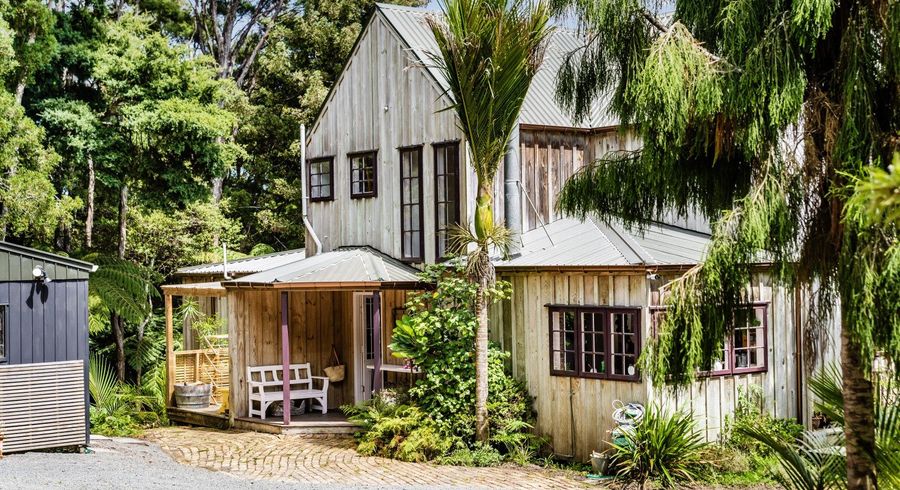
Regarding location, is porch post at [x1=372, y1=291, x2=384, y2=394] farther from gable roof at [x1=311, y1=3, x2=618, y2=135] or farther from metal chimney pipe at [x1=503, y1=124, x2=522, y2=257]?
gable roof at [x1=311, y1=3, x2=618, y2=135]

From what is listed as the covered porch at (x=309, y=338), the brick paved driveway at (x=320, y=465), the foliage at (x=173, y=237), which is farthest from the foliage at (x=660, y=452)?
the foliage at (x=173, y=237)

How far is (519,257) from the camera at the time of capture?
1448 centimetres

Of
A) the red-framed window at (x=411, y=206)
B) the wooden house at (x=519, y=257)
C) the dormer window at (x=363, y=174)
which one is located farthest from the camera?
the dormer window at (x=363, y=174)

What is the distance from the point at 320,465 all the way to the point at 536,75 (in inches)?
297

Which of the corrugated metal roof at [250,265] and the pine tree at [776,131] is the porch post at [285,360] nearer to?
the corrugated metal roof at [250,265]

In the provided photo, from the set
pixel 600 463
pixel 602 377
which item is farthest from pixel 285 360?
pixel 600 463

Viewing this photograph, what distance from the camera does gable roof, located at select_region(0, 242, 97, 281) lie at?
13.3 m

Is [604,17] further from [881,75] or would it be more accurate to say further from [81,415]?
[81,415]

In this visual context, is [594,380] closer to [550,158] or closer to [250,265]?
[550,158]

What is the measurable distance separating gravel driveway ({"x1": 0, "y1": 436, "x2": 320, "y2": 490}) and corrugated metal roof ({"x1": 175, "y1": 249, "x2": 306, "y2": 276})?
5.81 meters

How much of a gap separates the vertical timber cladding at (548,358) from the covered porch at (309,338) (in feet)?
5.59

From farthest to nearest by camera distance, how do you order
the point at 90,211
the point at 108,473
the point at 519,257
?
1. the point at 90,211
2. the point at 519,257
3. the point at 108,473

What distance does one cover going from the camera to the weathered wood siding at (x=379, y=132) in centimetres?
1602

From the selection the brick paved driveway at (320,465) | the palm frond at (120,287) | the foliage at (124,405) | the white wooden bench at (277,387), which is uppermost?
the palm frond at (120,287)
